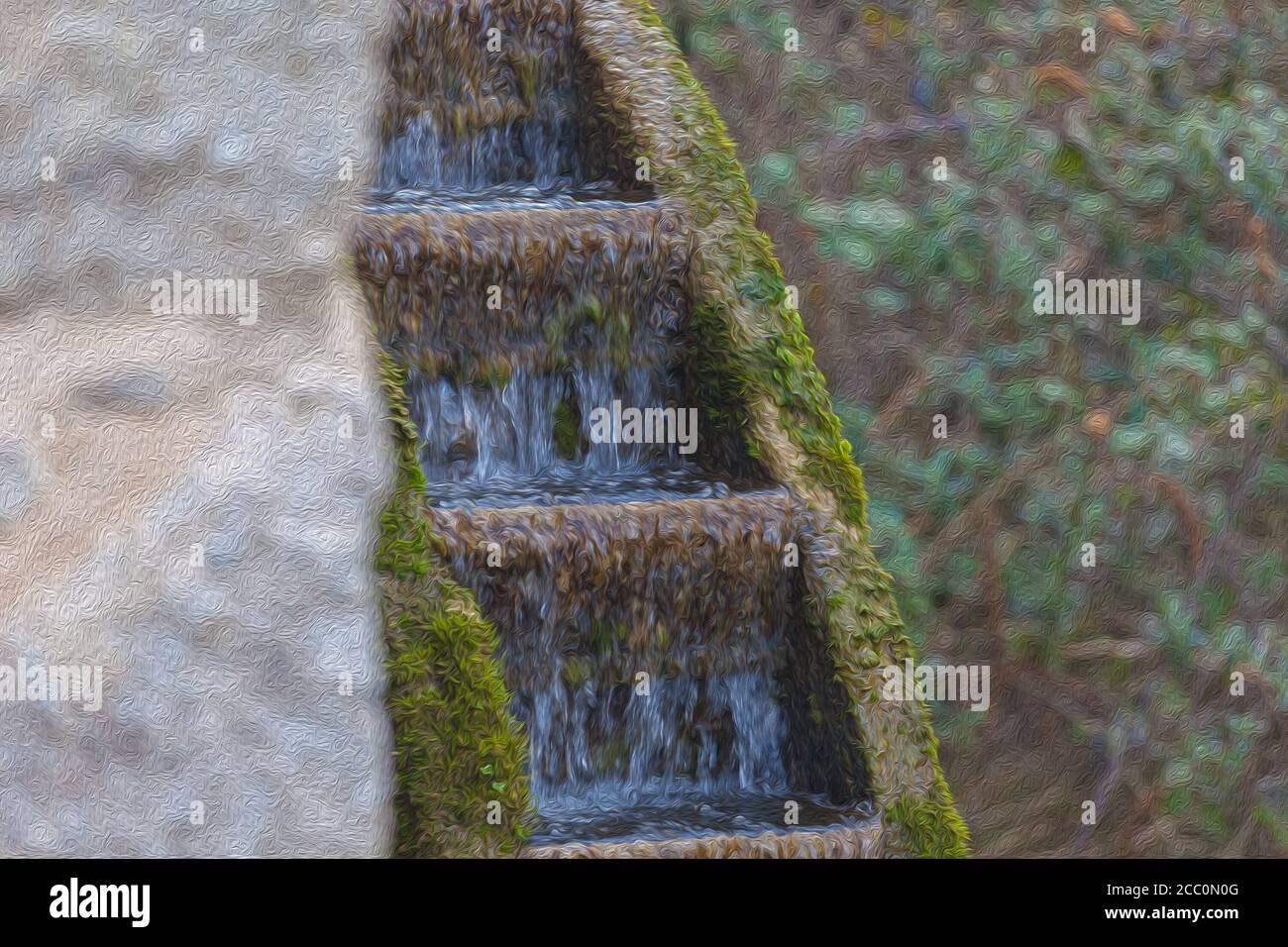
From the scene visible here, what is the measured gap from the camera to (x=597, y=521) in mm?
2488

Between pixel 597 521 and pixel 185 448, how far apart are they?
2.50 feet

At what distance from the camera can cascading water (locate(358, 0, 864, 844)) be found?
8.20 ft

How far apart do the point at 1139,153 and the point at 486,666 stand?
2.63 meters

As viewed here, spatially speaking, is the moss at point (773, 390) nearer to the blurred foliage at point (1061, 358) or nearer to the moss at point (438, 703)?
the moss at point (438, 703)
